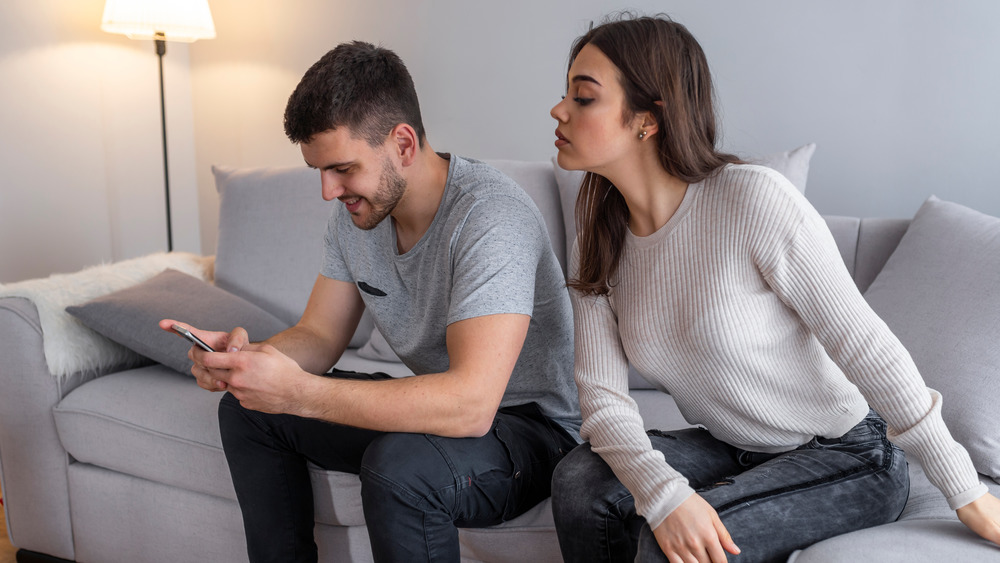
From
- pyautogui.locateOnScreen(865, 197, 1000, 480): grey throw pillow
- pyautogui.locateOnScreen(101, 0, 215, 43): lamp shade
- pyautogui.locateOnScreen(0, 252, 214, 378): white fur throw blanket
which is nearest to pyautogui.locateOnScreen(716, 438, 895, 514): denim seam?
pyautogui.locateOnScreen(865, 197, 1000, 480): grey throw pillow

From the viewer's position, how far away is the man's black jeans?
1094 mm

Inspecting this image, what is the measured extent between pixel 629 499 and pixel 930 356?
64 centimetres

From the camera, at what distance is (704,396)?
1164mm

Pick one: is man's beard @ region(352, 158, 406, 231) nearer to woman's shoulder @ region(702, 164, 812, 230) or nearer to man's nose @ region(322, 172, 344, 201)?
man's nose @ region(322, 172, 344, 201)

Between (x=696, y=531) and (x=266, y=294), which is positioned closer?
(x=696, y=531)

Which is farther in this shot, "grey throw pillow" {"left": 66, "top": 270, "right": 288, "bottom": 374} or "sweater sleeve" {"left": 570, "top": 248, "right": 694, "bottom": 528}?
"grey throw pillow" {"left": 66, "top": 270, "right": 288, "bottom": 374}

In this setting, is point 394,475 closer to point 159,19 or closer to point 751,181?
point 751,181

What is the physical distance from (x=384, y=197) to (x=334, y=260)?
0.25 m

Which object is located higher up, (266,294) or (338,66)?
(338,66)

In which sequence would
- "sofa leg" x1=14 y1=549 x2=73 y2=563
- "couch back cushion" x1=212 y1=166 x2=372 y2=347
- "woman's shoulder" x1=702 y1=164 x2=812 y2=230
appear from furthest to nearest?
"couch back cushion" x1=212 y1=166 x2=372 y2=347, "sofa leg" x1=14 y1=549 x2=73 y2=563, "woman's shoulder" x1=702 y1=164 x2=812 y2=230

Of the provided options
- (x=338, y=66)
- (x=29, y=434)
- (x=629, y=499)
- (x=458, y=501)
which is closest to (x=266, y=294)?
(x=29, y=434)

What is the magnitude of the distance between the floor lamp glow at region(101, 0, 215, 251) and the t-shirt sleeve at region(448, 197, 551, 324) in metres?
1.88

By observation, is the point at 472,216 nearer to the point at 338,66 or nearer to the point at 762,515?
the point at 338,66

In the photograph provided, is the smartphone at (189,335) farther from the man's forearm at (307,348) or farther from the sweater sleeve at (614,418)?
the sweater sleeve at (614,418)
